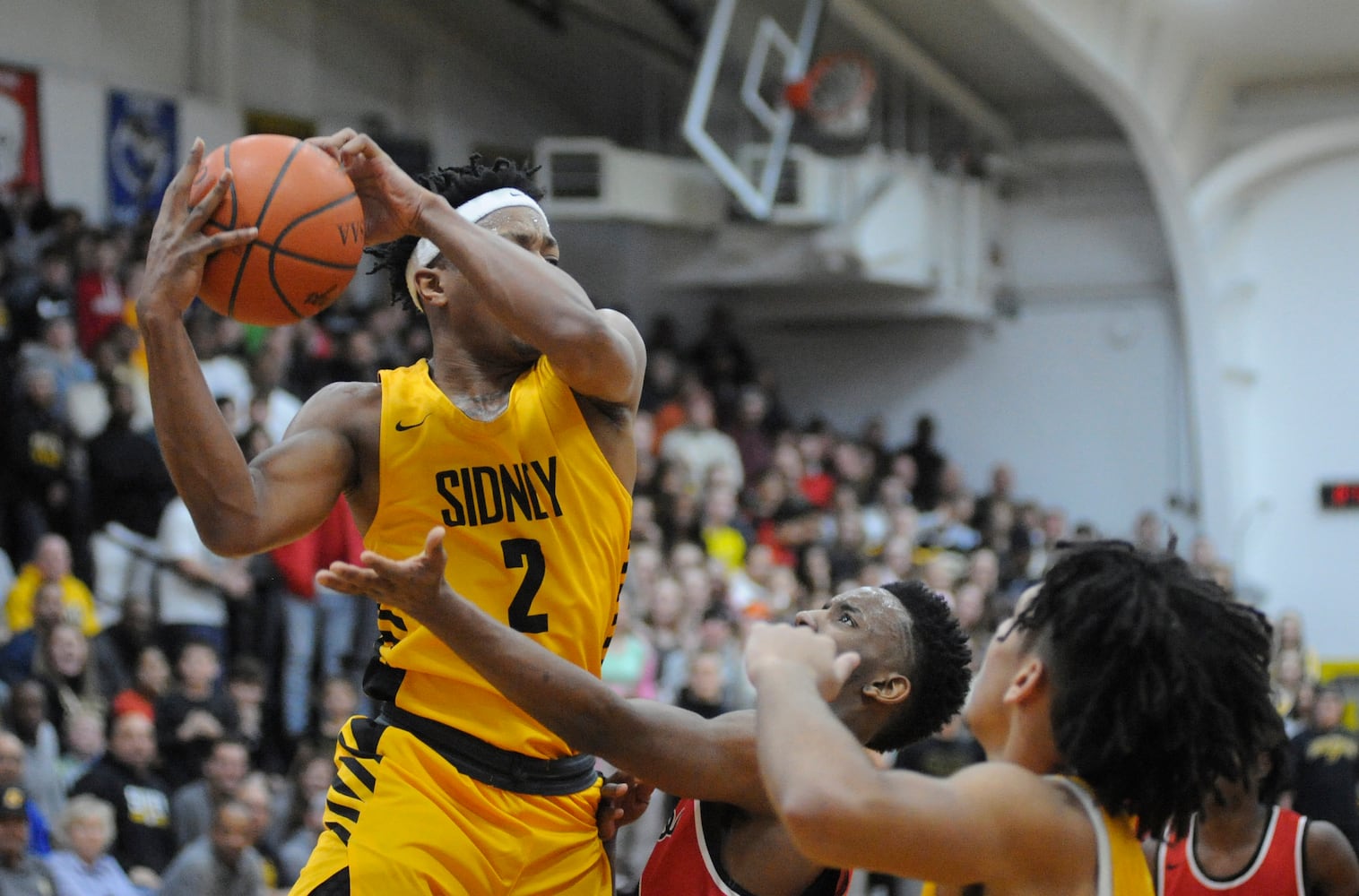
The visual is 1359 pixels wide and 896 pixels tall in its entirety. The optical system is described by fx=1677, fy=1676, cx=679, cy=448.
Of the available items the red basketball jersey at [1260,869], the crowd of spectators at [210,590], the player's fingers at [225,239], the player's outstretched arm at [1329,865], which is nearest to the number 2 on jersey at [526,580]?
the player's fingers at [225,239]

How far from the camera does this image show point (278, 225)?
305cm

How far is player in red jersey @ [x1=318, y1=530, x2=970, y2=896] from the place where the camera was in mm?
2793

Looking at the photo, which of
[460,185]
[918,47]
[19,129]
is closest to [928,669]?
[460,185]

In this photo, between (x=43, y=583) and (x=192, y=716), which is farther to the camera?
(x=43, y=583)

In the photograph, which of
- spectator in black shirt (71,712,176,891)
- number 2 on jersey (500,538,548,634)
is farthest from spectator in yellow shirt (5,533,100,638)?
number 2 on jersey (500,538,548,634)

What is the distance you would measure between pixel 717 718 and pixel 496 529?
0.59 m

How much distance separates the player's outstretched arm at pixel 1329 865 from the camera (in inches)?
176

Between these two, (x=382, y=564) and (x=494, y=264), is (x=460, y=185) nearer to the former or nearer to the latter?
(x=494, y=264)

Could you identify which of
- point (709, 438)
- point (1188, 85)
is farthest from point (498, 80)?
point (1188, 85)

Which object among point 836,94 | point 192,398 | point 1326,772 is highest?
point 836,94

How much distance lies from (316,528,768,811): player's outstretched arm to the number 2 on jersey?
0.30 meters

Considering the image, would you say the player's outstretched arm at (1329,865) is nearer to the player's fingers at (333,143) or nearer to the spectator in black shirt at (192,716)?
the player's fingers at (333,143)

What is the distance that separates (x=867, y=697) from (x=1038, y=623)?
21.0 inches

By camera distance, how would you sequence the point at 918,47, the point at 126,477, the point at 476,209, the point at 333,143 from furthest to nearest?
the point at 918,47, the point at 126,477, the point at 476,209, the point at 333,143
